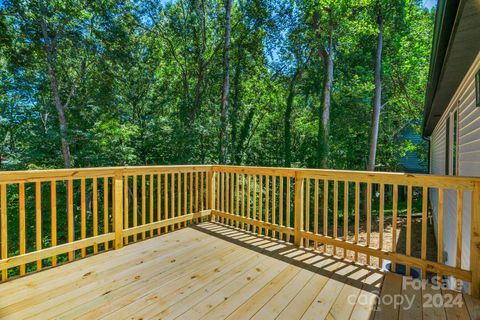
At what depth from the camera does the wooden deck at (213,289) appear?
1.99 meters

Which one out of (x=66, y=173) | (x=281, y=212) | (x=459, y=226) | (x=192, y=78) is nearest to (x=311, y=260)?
(x=281, y=212)

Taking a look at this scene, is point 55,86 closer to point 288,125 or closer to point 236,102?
point 236,102

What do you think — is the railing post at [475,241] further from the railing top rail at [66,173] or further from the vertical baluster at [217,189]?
the railing top rail at [66,173]

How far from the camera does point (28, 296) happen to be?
2184mm

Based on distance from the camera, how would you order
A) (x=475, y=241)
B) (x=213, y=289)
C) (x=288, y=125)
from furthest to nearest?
(x=288, y=125)
(x=213, y=289)
(x=475, y=241)

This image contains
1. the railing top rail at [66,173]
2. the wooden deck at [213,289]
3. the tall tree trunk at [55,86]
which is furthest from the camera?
the tall tree trunk at [55,86]

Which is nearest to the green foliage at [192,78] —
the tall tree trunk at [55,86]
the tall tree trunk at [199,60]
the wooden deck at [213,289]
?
the tall tree trunk at [199,60]

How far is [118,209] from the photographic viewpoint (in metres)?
3.29

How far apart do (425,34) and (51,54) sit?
14.0 meters

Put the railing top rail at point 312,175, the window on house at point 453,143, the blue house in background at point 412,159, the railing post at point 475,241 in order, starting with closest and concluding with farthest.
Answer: the railing post at point 475,241
the railing top rail at point 312,175
the window on house at point 453,143
the blue house in background at point 412,159

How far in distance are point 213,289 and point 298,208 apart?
155 centimetres

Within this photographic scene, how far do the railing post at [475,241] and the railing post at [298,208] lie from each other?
1676 millimetres

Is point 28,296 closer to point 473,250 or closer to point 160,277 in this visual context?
point 160,277

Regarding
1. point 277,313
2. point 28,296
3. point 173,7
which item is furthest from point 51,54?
point 277,313
